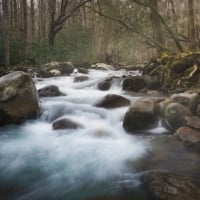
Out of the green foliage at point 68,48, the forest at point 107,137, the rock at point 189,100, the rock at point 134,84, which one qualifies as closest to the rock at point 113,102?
the forest at point 107,137

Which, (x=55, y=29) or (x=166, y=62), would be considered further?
(x=55, y=29)

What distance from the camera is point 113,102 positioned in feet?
25.4

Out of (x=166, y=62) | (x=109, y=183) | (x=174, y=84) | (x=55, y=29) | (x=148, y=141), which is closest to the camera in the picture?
(x=109, y=183)

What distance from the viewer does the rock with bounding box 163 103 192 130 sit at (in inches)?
231

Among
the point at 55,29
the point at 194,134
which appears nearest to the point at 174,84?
the point at 194,134

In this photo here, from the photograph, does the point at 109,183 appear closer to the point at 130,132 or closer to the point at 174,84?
the point at 130,132

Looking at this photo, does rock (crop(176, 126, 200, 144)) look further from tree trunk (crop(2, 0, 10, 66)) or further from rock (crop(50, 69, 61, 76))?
tree trunk (crop(2, 0, 10, 66))

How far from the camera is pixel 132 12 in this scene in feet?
38.9

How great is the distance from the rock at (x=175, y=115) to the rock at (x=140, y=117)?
0.27m

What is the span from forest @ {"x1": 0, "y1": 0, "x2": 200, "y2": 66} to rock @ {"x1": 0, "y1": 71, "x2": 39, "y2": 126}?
5091mm

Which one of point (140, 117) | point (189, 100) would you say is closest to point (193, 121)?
point (189, 100)

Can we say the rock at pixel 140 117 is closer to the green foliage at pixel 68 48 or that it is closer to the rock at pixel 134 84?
the rock at pixel 134 84

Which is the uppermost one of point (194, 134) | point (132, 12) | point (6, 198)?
point (132, 12)

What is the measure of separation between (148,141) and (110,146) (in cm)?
73
